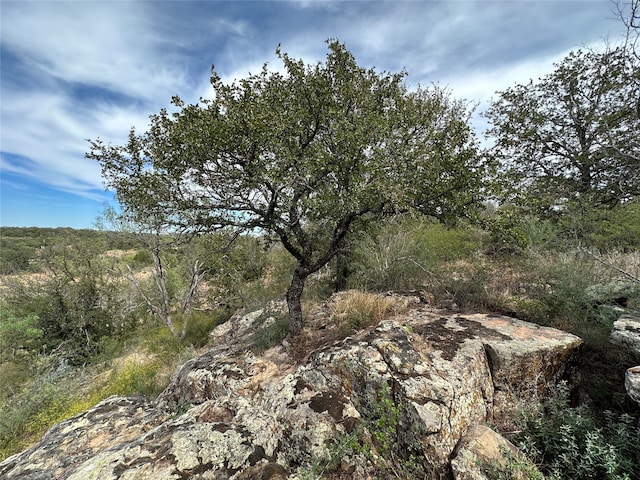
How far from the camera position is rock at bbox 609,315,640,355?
3645 millimetres

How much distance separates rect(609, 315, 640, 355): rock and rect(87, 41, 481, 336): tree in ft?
9.43

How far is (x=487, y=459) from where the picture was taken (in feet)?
10.3

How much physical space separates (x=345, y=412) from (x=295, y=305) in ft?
10.3

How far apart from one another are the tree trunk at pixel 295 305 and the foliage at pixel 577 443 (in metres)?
4.62

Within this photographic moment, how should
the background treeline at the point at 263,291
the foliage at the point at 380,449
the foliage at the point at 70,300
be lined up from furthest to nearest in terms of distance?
1. the foliage at the point at 70,300
2. the background treeline at the point at 263,291
3. the foliage at the point at 380,449

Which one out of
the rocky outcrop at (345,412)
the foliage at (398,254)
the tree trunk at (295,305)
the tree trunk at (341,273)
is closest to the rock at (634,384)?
the rocky outcrop at (345,412)

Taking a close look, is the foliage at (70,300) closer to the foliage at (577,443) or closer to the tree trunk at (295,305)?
the tree trunk at (295,305)

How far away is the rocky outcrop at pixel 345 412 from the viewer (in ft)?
11.0

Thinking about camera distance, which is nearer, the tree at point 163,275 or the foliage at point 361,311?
the foliage at point 361,311

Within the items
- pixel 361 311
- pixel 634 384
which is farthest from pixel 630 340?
pixel 361 311

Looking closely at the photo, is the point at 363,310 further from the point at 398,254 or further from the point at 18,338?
the point at 18,338

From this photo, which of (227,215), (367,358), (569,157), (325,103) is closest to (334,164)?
(325,103)

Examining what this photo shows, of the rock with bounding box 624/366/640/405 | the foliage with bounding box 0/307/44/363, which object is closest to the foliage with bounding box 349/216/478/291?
the rock with bounding box 624/366/640/405

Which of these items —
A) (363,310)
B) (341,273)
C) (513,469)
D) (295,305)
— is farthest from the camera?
(341,273)
